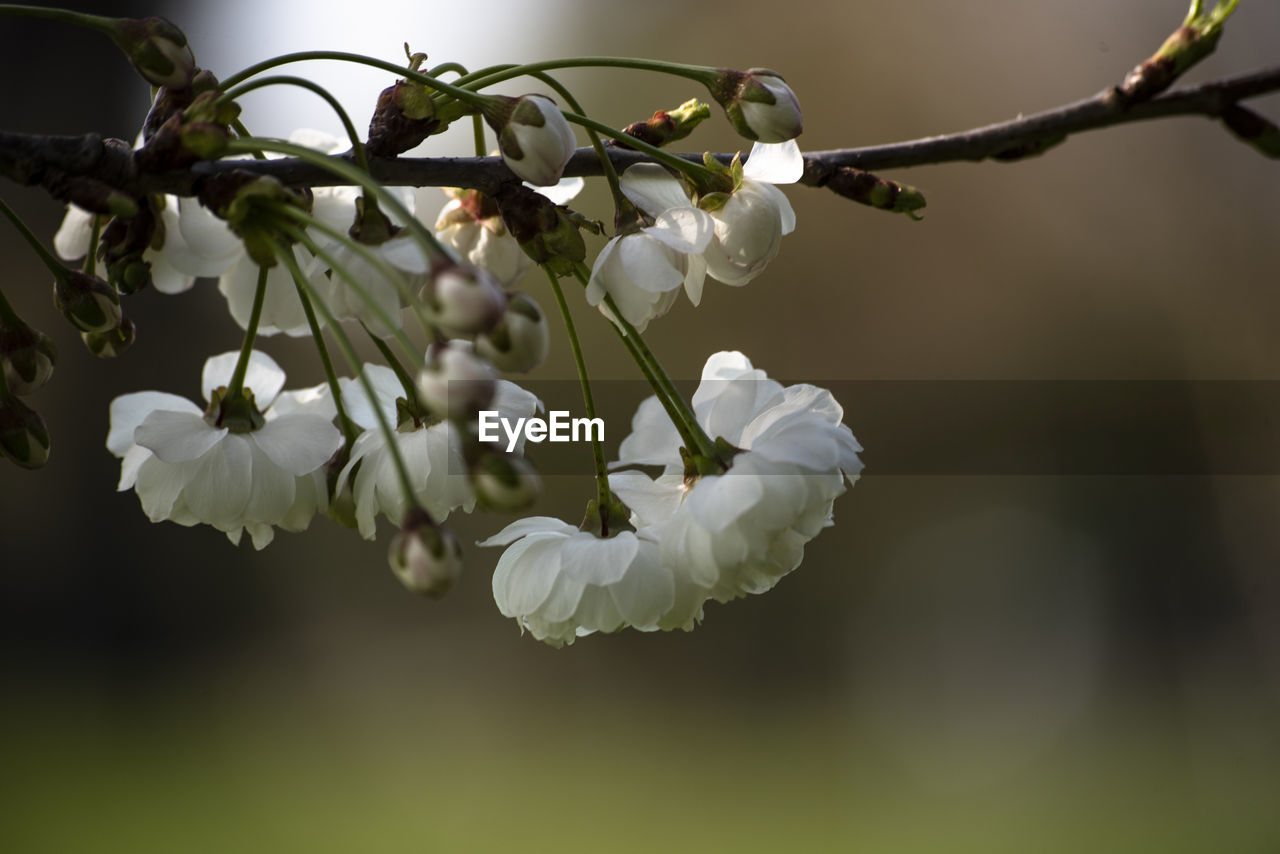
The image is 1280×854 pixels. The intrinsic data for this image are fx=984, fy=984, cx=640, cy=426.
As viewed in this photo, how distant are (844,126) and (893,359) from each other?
59 cm

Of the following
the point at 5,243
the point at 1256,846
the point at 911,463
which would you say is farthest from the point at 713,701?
the point at 5,243

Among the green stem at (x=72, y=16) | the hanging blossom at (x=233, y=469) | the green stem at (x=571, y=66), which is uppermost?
the green stem at (x=72, y=16)

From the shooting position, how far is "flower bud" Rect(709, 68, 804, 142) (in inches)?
13.5

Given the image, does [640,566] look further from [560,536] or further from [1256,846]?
[1256,846]

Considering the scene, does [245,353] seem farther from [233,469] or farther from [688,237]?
[688,237]

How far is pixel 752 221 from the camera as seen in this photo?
35 cm

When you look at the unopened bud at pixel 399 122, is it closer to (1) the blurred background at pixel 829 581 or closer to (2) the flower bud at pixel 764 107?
(2) the flower bud at pixel 764 107

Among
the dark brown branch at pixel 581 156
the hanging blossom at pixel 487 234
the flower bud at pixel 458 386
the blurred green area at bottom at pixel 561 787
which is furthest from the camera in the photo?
the blurred green area at bottom at pixel 561 787

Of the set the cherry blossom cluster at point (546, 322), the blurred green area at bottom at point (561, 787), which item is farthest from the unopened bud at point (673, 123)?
the blurred green area at bottom at point (561, 787)

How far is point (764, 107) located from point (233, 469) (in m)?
0.23

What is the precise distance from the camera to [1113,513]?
7.52 feet

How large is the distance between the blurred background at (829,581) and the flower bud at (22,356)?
171 centimetres

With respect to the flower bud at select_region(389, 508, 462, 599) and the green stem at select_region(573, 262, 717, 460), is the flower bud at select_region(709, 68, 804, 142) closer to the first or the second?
the green stem at select_region(573, 262, 717, 460)

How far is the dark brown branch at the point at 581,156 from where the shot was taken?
31 cm
